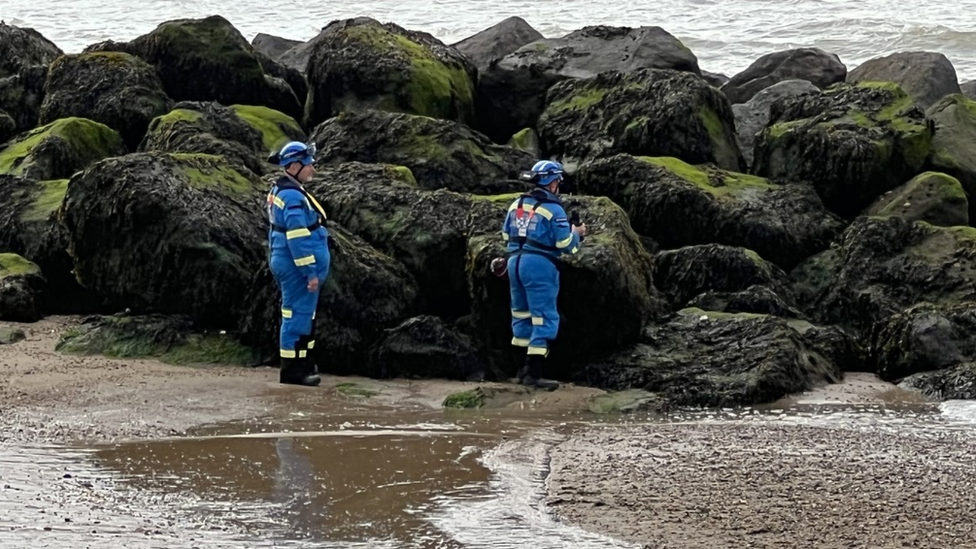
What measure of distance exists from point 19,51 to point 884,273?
11829 millimetres

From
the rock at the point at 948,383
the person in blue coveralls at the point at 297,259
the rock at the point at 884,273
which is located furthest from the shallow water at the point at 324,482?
the rock at the point at 884,273

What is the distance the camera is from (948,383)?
34.1ft

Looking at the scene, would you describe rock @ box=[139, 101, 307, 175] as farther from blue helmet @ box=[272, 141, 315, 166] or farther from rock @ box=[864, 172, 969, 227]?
rock @ box=[864, 172, 969, 227]

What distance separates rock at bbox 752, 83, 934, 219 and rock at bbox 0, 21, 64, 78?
9711mm

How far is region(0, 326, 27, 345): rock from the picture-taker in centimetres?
1102

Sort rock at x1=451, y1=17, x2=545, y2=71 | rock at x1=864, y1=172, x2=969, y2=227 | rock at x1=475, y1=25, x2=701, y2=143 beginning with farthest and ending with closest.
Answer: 1. rock at x1=451, y1=17, x2=545, y2=71
2. rock at x1=475, y1=25, x2=701, y2=143
3. rock at x1=864, y1=172, x2=969, y2=227

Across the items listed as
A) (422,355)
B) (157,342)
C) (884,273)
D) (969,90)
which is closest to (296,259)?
(422,355)

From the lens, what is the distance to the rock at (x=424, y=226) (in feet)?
38.4

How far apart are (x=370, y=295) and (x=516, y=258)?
121 cm

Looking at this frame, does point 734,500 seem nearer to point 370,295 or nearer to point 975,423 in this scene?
point 975,423

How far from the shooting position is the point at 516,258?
11.0m

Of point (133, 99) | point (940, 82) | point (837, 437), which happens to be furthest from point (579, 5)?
point (837, 437)

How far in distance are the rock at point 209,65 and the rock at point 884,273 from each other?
7033 mm

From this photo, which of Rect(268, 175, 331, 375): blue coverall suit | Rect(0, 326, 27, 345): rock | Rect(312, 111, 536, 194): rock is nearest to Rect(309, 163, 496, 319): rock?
Rect(268, 175, 331, 375): blue coverall suit
